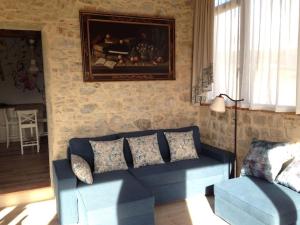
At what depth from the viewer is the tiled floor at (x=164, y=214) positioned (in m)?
3.05

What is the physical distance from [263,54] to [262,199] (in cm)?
168

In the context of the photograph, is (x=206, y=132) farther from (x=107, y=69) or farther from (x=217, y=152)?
(x=107, y=69)

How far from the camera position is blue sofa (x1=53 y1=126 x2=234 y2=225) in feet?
8.82

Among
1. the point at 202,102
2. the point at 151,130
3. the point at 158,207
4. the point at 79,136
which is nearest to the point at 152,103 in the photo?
the point at 151,130

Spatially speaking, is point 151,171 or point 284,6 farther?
point 151,171

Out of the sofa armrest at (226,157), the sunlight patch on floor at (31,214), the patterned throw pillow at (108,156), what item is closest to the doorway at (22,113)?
the sunlight patch on floor at (31,214)

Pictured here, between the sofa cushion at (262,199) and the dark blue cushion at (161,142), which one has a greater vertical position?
the dark blue cushion at (161,142)

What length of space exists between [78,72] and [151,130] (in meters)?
1.30

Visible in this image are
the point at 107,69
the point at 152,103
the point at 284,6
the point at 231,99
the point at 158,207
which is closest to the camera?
the point at 284,6

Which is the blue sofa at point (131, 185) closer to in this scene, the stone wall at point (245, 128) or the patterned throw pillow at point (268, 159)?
the stone wall at point (245, 128)

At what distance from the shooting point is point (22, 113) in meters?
5.72

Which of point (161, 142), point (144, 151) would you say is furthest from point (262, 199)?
point (161, 142)

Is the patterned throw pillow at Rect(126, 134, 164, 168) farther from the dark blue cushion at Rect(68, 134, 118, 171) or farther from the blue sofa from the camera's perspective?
the dark blue cushion at Rect(68, 134, 118, 171)

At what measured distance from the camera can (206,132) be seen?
455 cm
